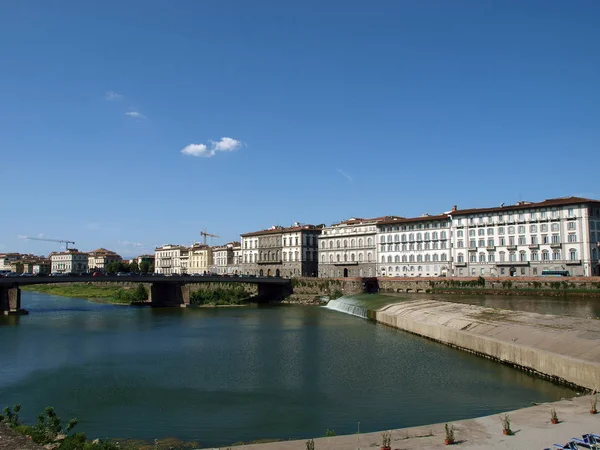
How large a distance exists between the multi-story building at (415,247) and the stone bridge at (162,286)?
2044cm

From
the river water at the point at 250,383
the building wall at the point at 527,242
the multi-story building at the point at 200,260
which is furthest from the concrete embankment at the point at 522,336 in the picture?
the multi-story building at the point at 200,260

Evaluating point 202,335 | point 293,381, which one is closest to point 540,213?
point 202,335

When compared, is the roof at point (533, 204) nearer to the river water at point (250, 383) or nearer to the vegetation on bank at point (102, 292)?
the river water at point (250, 383)

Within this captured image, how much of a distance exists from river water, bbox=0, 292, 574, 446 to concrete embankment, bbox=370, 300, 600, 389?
33.6 inches

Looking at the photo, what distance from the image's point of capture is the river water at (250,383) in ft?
65.6

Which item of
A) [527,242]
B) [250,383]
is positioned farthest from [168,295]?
[250,383]

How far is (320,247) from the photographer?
113938 millimetres

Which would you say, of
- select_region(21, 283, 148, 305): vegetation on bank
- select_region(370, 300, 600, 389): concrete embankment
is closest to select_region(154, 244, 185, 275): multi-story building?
select_region(21, 283, 148, 305): vegetation on bank

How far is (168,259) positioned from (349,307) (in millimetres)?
114765

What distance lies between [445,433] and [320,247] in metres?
99.0

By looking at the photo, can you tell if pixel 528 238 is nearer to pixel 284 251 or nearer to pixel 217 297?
pixel 217 297

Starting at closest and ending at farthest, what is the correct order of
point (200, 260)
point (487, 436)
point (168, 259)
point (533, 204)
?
point (487, 436) < point (533, 204) < point (200, 260) < point (168, 259)

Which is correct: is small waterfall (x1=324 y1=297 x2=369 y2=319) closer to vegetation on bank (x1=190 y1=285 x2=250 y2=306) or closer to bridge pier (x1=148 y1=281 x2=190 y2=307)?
vegetation on bank (x1=190 y1=285 x2=250 y2=306)

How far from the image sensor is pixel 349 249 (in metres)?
109
